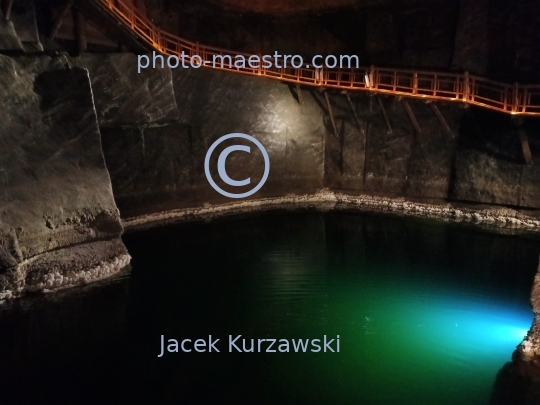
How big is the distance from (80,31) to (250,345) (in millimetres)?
9332

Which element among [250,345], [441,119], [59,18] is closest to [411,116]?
[441,119]

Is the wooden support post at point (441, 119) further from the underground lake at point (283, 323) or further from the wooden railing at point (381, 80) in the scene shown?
the underground lake at point (283, 323)

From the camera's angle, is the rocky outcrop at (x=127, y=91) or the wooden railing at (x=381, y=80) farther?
the rocky outcrop at (x=127, y=91)

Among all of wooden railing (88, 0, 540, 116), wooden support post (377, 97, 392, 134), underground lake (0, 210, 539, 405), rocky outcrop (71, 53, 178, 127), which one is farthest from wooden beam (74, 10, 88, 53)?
wooden support post (377, 97, 392, 134)

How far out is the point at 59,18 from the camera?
11.2 m

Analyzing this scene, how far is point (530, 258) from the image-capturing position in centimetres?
1073

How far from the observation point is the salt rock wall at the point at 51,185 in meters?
8.57

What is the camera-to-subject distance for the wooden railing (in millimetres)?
12250

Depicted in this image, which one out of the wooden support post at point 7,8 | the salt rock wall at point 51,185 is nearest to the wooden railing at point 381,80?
the wooden support post at point 7,8

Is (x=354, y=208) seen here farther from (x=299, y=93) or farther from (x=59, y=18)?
(x=59, y=18)

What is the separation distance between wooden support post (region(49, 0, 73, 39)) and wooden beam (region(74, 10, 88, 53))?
1.08 ft

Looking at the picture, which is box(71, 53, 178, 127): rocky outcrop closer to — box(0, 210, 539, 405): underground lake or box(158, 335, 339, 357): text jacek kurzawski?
box(0, 210, 539, 405): underground lake

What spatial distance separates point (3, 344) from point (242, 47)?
13997 millimetres

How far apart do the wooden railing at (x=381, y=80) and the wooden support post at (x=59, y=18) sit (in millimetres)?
614
